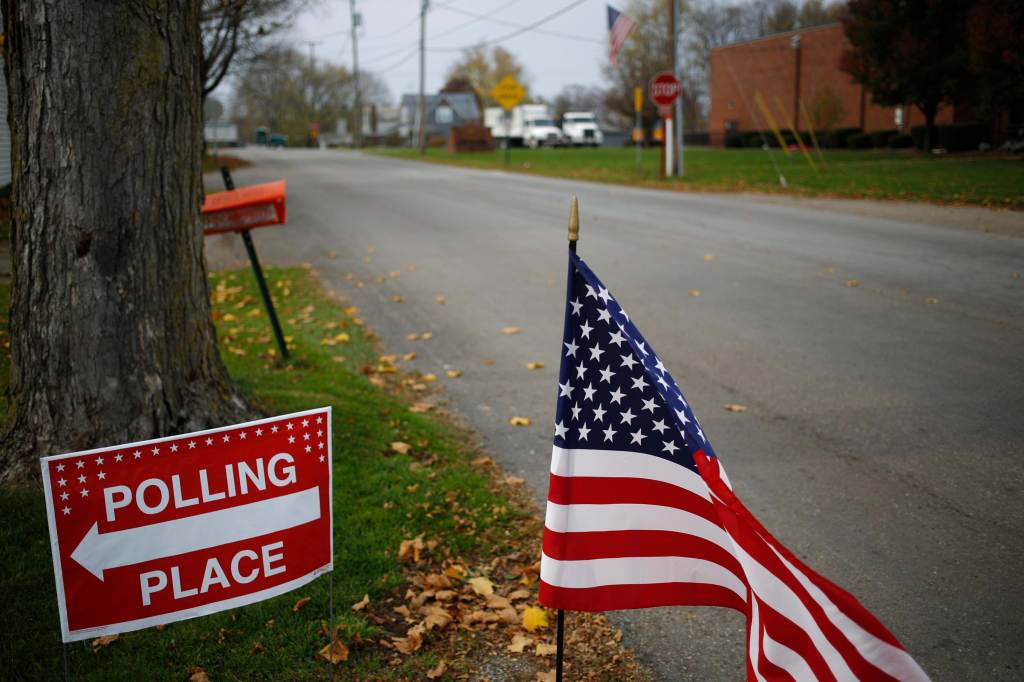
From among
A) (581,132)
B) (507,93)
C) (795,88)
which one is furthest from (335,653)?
(581,132)

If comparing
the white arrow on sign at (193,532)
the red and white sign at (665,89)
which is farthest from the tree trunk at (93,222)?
the red and white sign at (665,89)

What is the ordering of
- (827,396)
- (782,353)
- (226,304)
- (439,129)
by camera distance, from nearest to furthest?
1. (827,396)
2. (782,353)
3. (226,304)
4. (439,129)

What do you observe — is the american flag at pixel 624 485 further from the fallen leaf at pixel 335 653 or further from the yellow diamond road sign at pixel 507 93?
the yellow diamond road sign at pixel 507 93

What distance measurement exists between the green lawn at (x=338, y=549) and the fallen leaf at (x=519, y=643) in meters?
0.29

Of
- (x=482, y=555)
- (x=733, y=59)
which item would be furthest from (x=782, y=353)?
(x=733, y=59)

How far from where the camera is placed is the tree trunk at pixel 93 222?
4.26m

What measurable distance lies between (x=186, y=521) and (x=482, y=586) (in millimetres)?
1541

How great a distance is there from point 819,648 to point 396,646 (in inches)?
76.4

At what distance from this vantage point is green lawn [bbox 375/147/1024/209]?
18.3 m

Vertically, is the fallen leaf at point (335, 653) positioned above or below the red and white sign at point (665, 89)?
below

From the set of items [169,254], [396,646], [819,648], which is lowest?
[396,646]

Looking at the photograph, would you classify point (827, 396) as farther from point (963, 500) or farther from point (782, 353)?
point (963, 500)

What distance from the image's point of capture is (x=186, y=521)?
9.59 ft

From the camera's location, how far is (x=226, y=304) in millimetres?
10195
